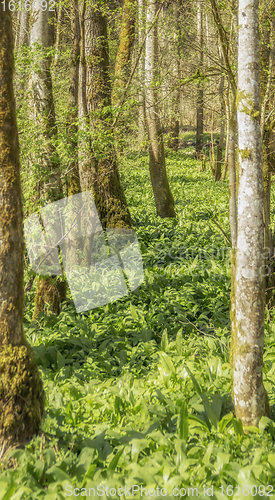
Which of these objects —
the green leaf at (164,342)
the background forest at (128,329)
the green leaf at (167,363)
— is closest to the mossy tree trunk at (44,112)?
Answer: the background forest at (128,329)

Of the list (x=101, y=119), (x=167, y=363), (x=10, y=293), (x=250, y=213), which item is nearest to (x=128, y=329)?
(x=167, y=363)

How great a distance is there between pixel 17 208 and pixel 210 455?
85.2 inches

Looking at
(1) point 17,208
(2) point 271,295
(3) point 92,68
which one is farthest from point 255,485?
(3) point 92,68

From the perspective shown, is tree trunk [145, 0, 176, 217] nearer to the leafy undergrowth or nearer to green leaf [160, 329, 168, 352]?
the leafy undergrowth

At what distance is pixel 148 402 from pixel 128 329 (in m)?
1.68

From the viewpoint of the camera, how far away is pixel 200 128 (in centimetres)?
2080

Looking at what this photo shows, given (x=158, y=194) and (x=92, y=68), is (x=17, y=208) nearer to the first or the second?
(x=92, y=68)

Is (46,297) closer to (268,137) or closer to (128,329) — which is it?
(128,329)

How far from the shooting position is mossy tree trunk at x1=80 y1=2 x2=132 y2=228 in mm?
6938

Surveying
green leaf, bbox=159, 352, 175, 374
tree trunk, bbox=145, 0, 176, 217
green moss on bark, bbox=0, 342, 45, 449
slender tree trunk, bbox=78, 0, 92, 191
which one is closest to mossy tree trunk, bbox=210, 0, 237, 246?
green leaf, bbox=159, 352, 175, 374

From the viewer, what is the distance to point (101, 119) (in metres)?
6.92

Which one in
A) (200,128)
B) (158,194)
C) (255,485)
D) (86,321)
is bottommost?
(86,321)

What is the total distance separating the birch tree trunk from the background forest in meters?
0.03

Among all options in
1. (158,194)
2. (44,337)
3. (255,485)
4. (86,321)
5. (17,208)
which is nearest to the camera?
(255,485)
